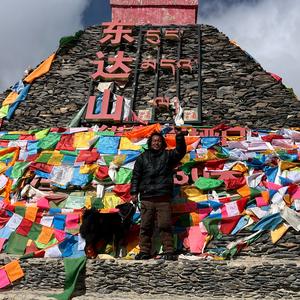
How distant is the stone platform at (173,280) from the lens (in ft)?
18.2

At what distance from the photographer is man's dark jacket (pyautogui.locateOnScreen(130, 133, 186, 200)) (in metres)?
6.28

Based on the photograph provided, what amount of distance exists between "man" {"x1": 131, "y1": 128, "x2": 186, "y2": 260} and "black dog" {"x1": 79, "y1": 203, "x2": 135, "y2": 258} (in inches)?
14.9

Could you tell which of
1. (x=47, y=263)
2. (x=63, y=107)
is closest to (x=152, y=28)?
(x=63, y=107)

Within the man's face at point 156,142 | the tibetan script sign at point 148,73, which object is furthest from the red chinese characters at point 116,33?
the man's face at point 156,142

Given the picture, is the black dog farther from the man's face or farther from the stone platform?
the man's face

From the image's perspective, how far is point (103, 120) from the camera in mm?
10688

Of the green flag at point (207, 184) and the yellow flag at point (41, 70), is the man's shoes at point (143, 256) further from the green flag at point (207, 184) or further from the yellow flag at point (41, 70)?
the yellow flag at point (41, 70)

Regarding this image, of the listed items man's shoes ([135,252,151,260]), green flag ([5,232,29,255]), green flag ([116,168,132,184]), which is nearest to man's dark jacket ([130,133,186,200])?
man's shoes ([135,252,151,260])

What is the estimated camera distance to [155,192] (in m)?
6.26

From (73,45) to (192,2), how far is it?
409 cm

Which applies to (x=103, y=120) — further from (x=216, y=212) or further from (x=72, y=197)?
(x=216, y=212)

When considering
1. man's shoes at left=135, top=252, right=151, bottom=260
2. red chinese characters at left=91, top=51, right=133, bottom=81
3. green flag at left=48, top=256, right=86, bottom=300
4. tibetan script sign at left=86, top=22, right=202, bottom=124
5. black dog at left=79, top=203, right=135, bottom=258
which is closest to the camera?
green flag at left=48, top=256, right=86, bottom=300

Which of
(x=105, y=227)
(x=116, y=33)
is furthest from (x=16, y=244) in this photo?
(x=116, y=33)

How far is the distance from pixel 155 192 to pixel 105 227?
1012 millimetres
